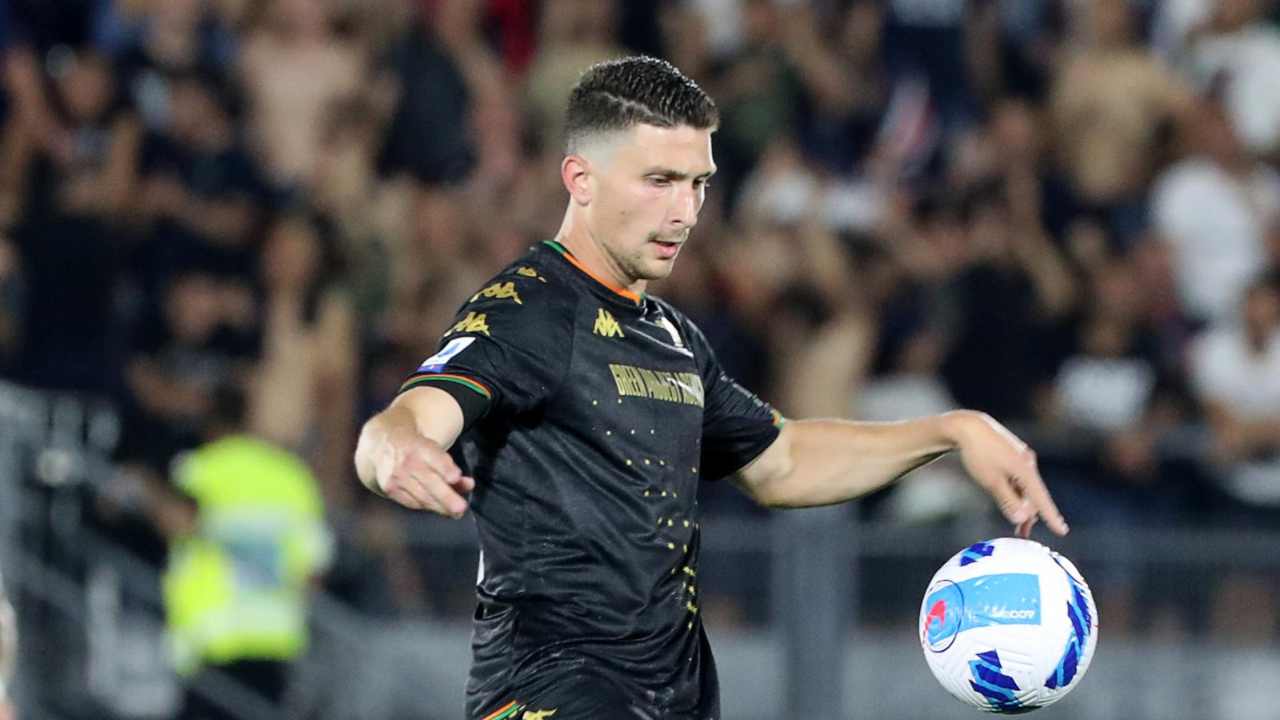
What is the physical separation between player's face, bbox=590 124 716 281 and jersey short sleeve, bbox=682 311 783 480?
496mm

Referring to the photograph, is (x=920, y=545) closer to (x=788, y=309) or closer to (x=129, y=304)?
(x=788, y=309)

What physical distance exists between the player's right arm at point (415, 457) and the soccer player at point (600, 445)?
26cm

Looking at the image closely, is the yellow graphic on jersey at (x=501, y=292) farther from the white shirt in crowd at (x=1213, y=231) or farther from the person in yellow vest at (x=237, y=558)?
the white shirt in crowd at (x=1213, y=231)

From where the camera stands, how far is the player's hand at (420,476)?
13.9ft

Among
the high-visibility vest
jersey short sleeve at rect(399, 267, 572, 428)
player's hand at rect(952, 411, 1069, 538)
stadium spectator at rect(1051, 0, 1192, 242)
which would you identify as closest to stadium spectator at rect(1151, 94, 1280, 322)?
stadium spectator at rect(1051, 0, 1192, 242)

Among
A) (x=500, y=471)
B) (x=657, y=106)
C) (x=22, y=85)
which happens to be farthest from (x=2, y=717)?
(x=22, y=85)

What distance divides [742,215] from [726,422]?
779cm

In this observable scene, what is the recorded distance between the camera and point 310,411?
12.4 metres

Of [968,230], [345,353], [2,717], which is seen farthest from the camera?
[968,230]

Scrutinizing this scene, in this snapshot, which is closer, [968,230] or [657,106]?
Result: [657,106]

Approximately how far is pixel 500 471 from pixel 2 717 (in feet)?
5.41

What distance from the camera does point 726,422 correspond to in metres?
6.12

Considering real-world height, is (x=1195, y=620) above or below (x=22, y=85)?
below

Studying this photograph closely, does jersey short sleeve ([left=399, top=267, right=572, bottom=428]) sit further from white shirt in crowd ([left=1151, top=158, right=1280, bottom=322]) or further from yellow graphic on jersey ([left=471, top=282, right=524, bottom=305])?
white shirt in crowd ([left=1151, top=158, right=1280, bottom=322])
